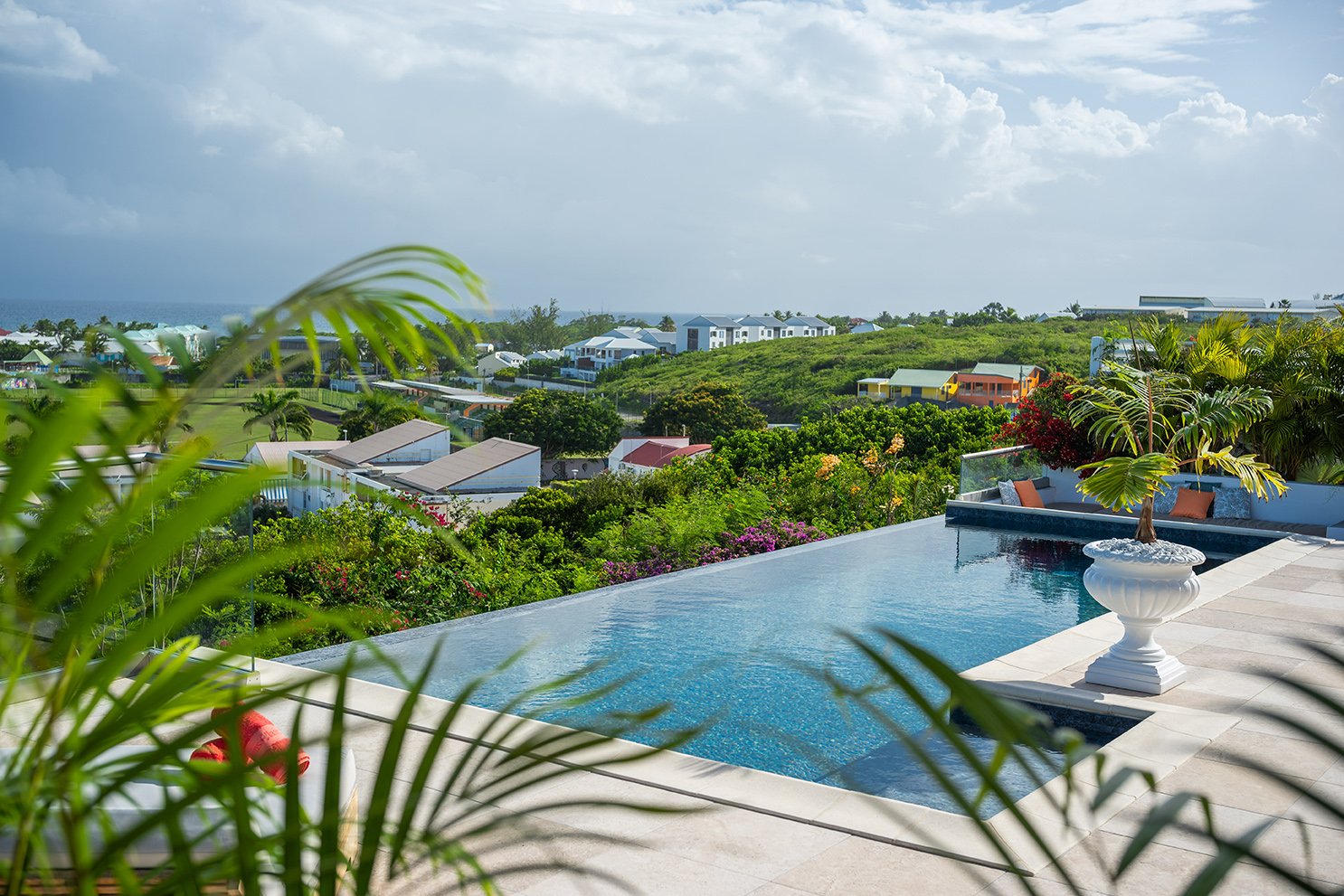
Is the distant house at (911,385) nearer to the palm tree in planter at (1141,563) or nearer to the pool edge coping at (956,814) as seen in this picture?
the palm tree in planter at (1141,563)

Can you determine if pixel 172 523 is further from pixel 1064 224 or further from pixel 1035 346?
pixel 1064 224

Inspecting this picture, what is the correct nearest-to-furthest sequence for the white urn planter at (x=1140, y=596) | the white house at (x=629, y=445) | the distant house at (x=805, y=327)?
the white urn planter at (x=1140, y=596) → the white house at (x=629, y=445) → the distant house at (x=805, y=327)

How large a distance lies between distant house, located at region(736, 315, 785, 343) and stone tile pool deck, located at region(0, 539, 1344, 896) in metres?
112

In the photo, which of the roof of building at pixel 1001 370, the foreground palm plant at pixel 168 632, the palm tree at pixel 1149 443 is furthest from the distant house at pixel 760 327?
the foreground palm plant at pixel 168 632

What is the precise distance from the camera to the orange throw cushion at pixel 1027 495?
1280 centimetres

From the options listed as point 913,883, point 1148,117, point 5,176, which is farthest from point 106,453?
point 5,176

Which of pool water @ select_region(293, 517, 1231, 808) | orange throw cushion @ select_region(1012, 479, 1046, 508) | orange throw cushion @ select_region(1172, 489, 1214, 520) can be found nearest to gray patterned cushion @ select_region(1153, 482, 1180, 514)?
orange throw cushion @ select_region(1172, 489, 1214, 520)

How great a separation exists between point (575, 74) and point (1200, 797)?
14296cm

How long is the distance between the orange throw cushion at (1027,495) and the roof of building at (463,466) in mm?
28627

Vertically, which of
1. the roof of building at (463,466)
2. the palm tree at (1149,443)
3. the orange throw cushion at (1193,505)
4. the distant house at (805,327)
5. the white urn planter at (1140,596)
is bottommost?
the roof of building at (463,466)

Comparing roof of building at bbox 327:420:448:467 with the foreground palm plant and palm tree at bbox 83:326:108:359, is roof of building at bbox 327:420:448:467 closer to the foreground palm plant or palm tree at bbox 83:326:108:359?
palm tree at bbox 83:326:108:359

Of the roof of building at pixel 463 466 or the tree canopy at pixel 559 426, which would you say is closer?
the roof of building at pixel 463 466

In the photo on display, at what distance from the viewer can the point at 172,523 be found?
0.76 metres

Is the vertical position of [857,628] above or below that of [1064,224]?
below
